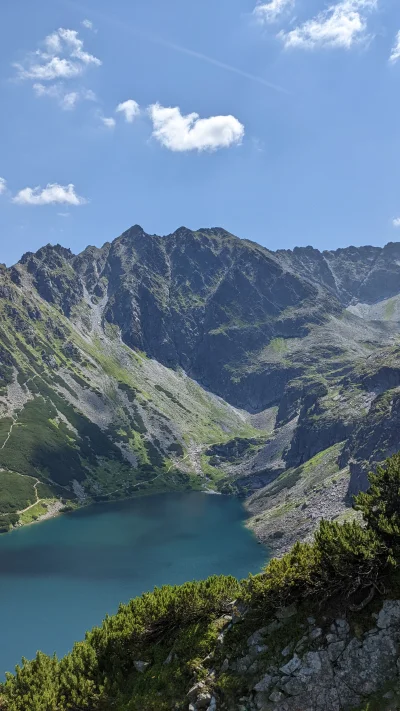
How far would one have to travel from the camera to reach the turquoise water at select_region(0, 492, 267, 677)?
102 m

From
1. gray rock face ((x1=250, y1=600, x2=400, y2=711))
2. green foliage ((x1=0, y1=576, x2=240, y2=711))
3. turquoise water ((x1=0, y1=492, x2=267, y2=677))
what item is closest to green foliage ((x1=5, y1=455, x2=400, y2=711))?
green foliage ((x1=0, y1=576, x2=240, y2=711))

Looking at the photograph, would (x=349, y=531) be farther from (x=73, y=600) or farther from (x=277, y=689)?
(x=73, y=600)

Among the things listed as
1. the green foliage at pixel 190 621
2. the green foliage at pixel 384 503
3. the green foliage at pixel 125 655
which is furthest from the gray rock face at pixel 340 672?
the green foliage at pixel 125 655

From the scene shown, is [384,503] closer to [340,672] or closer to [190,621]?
[340,672]

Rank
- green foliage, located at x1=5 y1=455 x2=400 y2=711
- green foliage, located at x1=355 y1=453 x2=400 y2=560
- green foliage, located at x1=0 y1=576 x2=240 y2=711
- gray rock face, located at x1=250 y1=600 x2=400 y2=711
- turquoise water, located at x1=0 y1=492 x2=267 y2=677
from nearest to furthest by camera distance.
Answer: gray rock face, located at x1=250 y1=600 x2=400 y2=711, green foliage, located at x1=5 y1=455 x2=400 y2=711, green foliage, located at x1=355 y1=453 x2=400 y2=560, green foliage, located at x1=0 y1=576 x2=240 y2=711, turquoise water, located at x1=0 y1=492 x2=267 y2=677

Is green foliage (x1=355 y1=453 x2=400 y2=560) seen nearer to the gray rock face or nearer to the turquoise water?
the gray rock face

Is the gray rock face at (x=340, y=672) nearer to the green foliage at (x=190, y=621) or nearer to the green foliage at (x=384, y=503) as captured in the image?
the green foliage at (x=190, y=621)

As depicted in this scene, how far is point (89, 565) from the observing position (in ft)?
463

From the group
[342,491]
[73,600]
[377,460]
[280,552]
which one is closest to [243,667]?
[73,600]

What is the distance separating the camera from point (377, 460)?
18238 cm

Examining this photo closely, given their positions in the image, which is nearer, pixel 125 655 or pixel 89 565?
pixel 125 655

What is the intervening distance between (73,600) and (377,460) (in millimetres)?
126622

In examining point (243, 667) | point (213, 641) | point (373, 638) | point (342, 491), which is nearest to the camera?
point (373, 638)

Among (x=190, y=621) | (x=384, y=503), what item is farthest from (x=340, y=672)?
(x=190, y=621)
